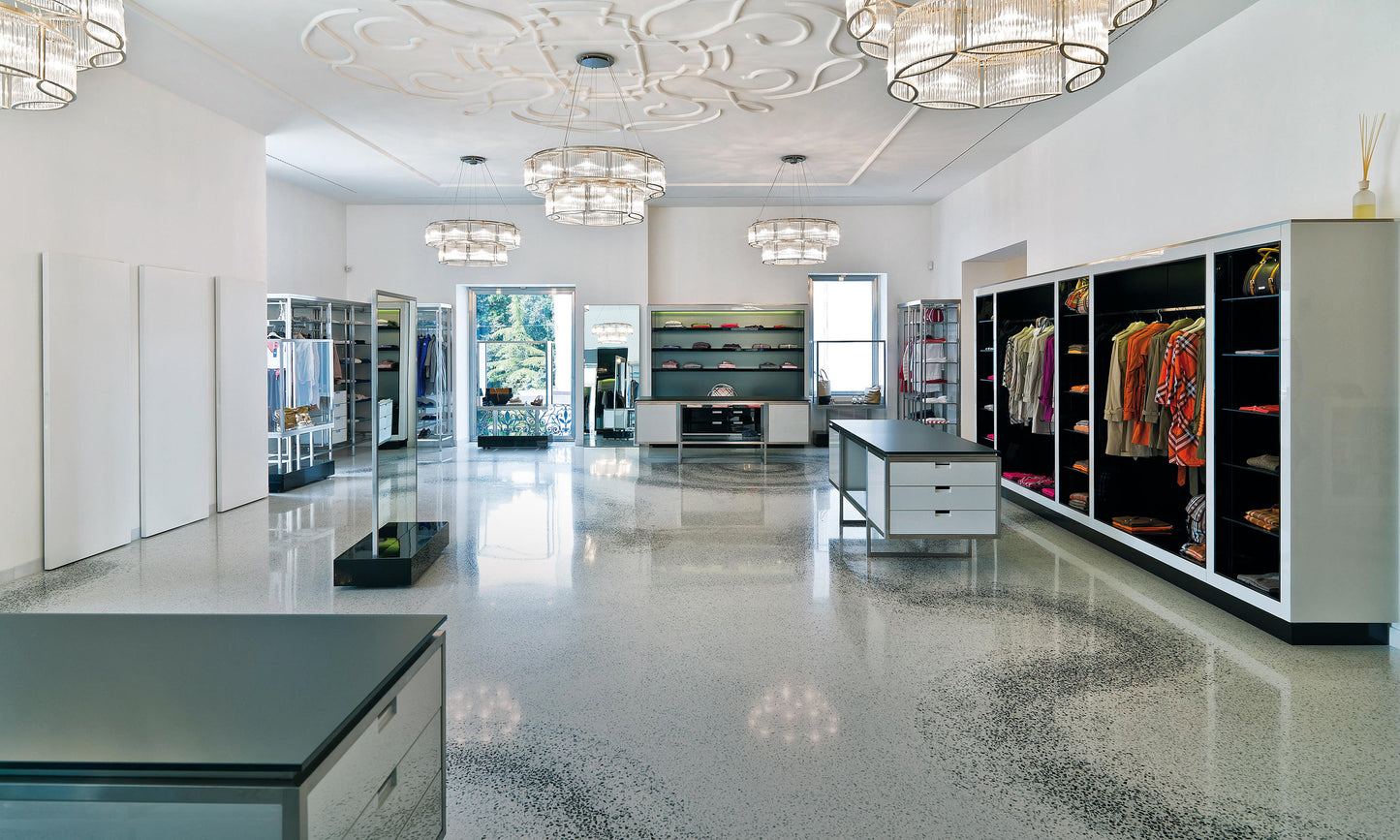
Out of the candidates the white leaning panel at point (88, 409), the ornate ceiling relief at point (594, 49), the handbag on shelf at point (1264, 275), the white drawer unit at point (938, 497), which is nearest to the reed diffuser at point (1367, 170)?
the handbag on shelf at point (1264, 275)

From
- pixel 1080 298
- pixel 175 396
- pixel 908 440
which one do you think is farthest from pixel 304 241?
pixel 1080 298

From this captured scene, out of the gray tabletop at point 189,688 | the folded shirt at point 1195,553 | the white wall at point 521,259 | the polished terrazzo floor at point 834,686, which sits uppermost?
the white wall at point 521,259

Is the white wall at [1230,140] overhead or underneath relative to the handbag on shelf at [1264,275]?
overhead

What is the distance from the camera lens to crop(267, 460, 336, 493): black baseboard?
923 cm

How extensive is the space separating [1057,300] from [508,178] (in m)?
7.11

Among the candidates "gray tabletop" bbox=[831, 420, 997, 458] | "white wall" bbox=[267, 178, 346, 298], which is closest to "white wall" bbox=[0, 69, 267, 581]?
"white wall" bbox=[267, 178, 346, 298]

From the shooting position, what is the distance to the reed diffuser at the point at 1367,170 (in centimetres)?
429

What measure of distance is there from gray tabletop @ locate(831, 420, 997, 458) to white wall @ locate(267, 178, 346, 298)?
8016 millimetres

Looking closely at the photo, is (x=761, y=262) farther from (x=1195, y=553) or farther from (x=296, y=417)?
(x=1195, y=553)

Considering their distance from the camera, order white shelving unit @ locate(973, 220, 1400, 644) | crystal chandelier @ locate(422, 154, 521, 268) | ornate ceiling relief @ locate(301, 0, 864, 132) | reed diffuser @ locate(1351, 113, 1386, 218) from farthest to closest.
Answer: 1. crystal chandelier @ locate(422, 154, 521, 268)
2. ornate ceiling relief @ locate(301, 0, 864, 132)
3. reed diffuser @ locate(1351, 113, 1386, 218)
4. white shelving unit @ locate(973, 220, 1400, 644)

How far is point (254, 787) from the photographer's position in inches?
47.1

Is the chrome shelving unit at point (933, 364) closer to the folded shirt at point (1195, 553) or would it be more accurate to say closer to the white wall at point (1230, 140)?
the white wall at point (1230, 140)

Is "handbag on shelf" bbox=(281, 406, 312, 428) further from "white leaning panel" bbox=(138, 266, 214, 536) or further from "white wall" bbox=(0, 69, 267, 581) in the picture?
"white wall" bbox=(0, 69, 267, 581)

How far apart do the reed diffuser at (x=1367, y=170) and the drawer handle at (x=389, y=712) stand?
5.01 m
